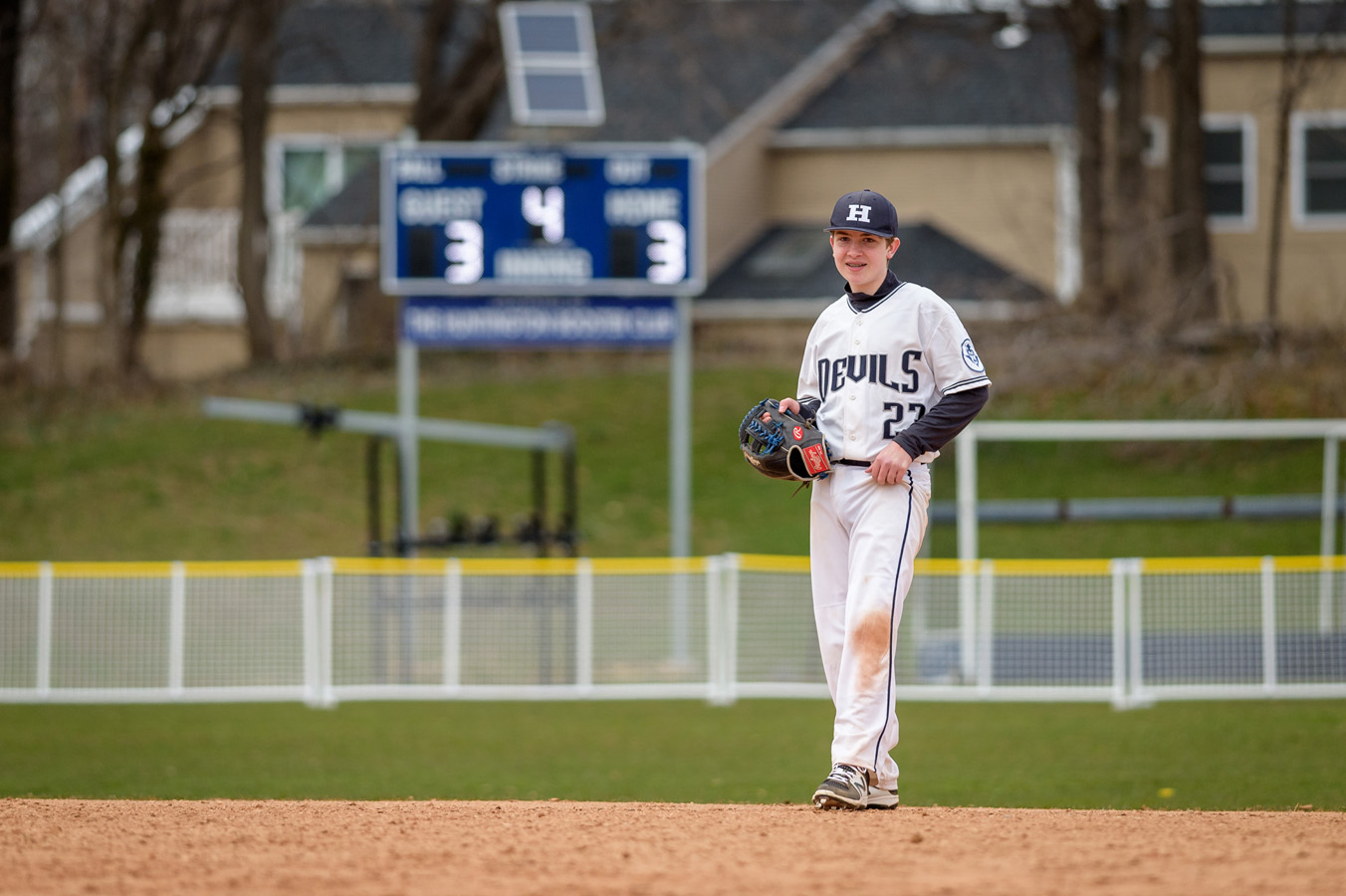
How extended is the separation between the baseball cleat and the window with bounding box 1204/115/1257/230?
82.3 feet

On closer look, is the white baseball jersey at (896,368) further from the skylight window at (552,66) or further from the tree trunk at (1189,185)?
the tree trunk at (1189,185)

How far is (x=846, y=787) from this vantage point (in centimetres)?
588

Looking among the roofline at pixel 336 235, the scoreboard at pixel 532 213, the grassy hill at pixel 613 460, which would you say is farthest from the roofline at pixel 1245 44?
the scoreboard at pixel 532 213

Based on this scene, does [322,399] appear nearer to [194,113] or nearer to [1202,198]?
[194,113]

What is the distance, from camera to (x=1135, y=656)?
13.9m

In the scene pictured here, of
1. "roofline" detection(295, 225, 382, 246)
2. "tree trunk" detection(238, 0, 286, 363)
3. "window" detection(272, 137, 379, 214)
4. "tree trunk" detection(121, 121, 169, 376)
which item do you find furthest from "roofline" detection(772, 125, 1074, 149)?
"tree trunk" detection(121, 121, 169, 376)

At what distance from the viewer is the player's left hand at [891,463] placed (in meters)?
5.84

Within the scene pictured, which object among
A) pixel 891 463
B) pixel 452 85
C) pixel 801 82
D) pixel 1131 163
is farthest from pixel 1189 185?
pixel 891 463

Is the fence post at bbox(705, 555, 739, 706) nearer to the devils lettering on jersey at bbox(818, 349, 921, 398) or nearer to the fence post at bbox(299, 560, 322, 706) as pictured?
the fence post at bbox(299, 560, 322, 706)

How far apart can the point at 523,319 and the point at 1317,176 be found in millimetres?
17140

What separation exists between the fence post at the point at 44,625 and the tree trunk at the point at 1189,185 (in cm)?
1597

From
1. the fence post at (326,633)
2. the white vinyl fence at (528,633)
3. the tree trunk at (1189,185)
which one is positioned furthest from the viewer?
the tree trunk at (1189,185)

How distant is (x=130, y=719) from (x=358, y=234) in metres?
18.6

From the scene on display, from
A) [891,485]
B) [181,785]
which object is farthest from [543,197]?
[891,485]
